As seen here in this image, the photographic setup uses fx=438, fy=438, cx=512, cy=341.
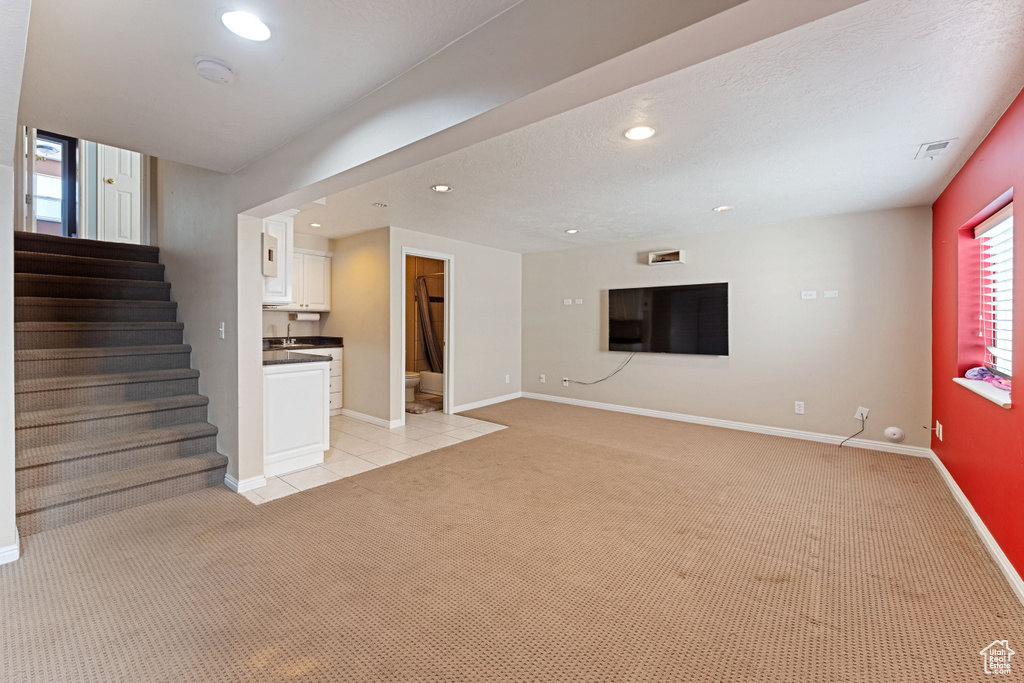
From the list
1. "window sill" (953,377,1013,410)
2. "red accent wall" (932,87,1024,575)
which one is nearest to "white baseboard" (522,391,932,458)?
"red accent wall" (932,87,1024,575)

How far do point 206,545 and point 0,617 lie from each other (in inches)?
27.8

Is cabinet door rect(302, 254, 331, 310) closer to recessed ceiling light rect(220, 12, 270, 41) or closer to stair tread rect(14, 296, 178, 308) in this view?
stair tread rect(14, 296, 178, 308)

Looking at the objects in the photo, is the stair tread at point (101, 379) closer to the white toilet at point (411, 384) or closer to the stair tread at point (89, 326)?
the stair tread at point (89, 326)

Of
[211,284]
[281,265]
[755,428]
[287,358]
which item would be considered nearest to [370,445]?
[287,358]

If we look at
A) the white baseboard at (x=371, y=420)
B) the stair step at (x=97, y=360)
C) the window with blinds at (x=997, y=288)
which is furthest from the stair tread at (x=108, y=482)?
the window with blinds at (x=997, y=288)

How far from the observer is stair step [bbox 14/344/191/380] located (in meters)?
2.96

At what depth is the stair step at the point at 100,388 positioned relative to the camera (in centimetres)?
283

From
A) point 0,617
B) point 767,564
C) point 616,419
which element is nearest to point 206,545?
point 0,617

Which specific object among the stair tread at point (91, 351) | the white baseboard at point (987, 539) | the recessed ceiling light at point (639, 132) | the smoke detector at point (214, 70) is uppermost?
the recessed ceiling light at point (639, 132)

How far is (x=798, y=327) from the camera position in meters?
4.45

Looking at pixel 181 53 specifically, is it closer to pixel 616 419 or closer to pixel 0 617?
pixel 0 617

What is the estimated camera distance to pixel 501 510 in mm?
2768

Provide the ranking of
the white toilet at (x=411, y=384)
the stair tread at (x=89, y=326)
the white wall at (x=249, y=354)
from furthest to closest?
the white toilet at (x=411, y=384) → the stair tread at (x=89, y=326) → the white wall at (x=249, y=354)

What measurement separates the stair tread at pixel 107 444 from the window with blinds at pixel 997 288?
16.4 feet
